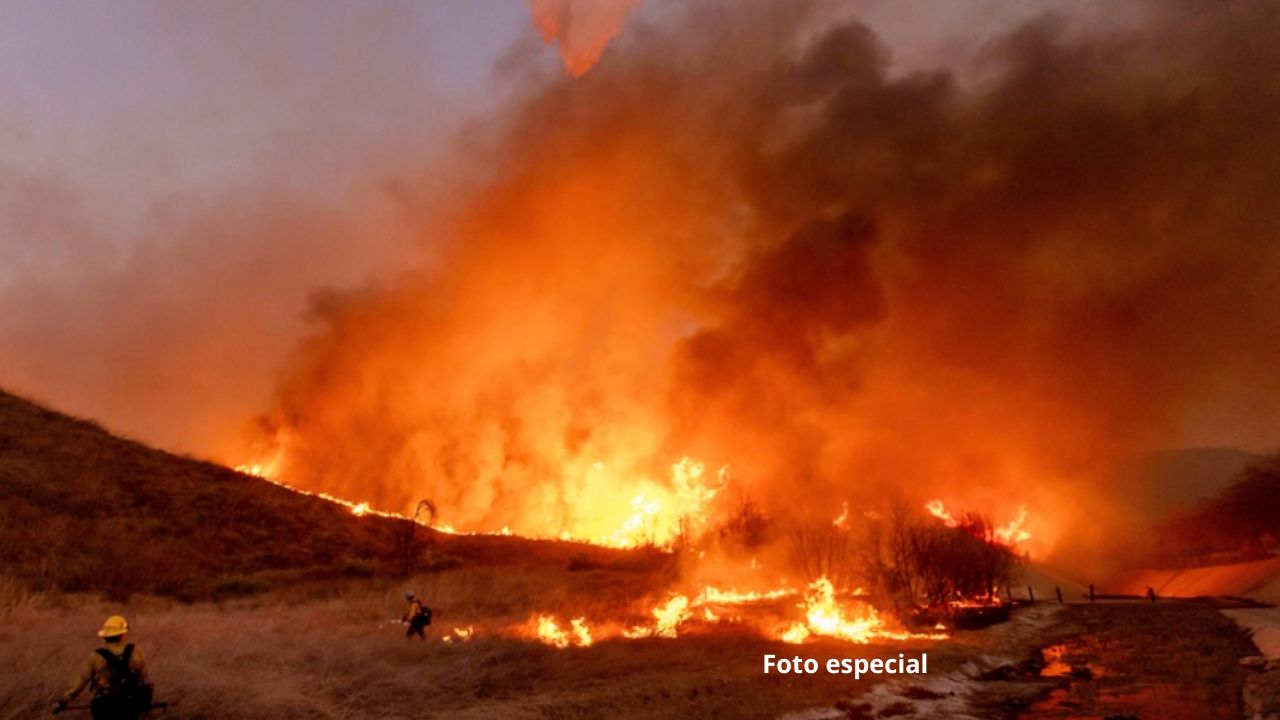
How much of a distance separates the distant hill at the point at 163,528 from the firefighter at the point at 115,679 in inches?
863

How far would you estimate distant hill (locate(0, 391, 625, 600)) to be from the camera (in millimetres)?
32406

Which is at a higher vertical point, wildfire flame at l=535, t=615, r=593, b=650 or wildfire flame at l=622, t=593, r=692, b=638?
wildfire flame at l=622, t=593, r=692, b=638

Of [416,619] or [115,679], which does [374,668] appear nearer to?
[416,619]

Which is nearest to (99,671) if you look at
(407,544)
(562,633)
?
(562,633)

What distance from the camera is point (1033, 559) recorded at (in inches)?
3172

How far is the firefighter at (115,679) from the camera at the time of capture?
11.5 metres

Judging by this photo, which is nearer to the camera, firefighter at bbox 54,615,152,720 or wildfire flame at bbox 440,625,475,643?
firefighter at bbox 54,615,152,720

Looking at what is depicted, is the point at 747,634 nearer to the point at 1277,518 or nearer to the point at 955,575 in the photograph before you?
the point at 955,575

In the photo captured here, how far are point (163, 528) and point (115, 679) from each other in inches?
1313

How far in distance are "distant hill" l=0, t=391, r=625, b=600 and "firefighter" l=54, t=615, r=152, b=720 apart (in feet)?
71.9

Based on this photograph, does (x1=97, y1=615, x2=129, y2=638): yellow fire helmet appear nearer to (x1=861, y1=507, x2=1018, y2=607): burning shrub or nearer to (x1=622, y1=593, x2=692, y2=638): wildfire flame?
(x1=622, y1=593, x2=692, y2=638): wildfire flame

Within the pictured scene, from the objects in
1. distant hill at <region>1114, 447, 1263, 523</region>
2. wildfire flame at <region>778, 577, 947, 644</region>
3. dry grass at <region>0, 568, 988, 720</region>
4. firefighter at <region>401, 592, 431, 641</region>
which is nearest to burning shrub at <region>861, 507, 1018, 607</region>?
wildfire flame at <region>778, 577, 947, 644</region>

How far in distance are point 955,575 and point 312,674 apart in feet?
124

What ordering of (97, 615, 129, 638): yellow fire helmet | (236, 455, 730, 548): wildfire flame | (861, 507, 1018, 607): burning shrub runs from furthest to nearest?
(236, 455, 730, 548): wildfire flame, (861, 507, 1018, 607): burning shrub, (97, 615, 129, 638): yellow fire helmet
